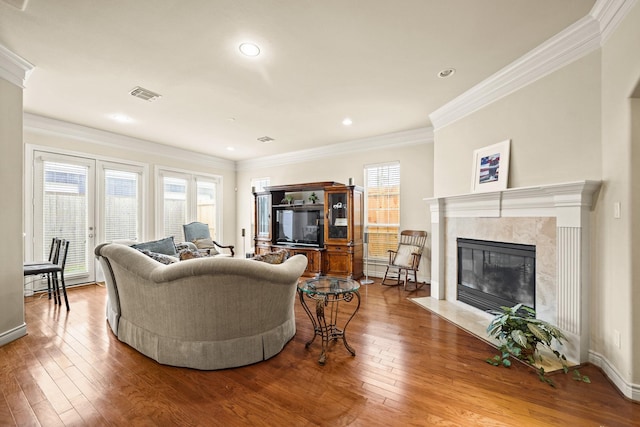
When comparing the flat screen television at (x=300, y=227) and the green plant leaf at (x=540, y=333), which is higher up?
the flat screen television at (x=300, y=227)

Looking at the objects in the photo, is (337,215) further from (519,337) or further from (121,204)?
(121,204)

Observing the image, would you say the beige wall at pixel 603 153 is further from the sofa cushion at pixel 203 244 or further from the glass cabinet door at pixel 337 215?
the sofa cushion at pixel 203 244

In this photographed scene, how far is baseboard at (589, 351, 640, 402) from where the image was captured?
2.00 meters

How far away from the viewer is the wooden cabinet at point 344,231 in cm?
560

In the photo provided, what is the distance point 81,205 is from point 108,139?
4.37 ft

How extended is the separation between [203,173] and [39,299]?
12.8ft

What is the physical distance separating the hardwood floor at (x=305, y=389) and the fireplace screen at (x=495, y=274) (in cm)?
78

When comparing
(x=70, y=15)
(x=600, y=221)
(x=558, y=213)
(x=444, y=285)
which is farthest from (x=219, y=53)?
(x=444, y=285)

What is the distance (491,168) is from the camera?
3398 millimetres

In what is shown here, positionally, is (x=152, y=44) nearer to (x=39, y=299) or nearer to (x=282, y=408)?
(x=282, y=408)

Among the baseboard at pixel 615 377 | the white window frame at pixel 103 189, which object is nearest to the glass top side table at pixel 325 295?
the baseboard at pixel 615 377

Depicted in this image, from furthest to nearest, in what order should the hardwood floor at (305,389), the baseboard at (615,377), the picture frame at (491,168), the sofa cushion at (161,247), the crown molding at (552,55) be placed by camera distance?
the sofa cushion at (161,247) < the picture frame at (491,168) < the crown molding at (552,55) < the baseboard at (615,377) < the hardwood floor at (305,389)

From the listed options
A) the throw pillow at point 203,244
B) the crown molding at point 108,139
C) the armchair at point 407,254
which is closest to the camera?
the crown molding at point 108,139

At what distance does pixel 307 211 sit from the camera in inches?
252
